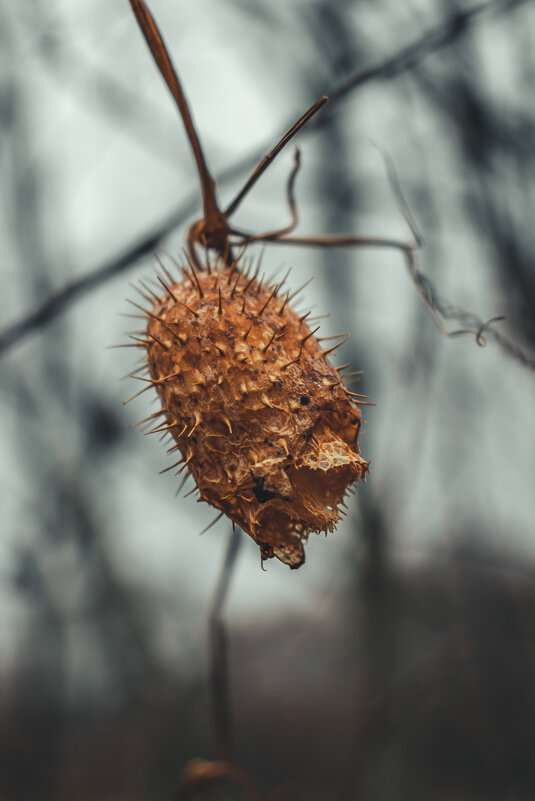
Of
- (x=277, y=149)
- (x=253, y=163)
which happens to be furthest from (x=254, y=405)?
(x=253, y=163)

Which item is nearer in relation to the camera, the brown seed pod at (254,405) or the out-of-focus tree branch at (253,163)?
the brown seed pod at (254,405)

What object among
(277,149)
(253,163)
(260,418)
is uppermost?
(253,163)

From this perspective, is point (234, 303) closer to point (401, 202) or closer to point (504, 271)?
point (401, 202)

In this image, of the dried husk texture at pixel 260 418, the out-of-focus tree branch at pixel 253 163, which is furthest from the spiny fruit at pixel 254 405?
the out-of-focus tree branch at pixel 253 163

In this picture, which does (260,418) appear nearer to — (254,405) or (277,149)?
(254,405)

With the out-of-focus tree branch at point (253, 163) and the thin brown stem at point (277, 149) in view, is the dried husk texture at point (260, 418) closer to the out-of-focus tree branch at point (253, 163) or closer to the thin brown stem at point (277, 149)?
the thin brown stem at point (277, 149)

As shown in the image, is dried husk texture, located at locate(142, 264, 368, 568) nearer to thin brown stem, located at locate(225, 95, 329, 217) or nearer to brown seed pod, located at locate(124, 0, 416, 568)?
brown seed pod, located at locate(124, 0, 416, 568)
